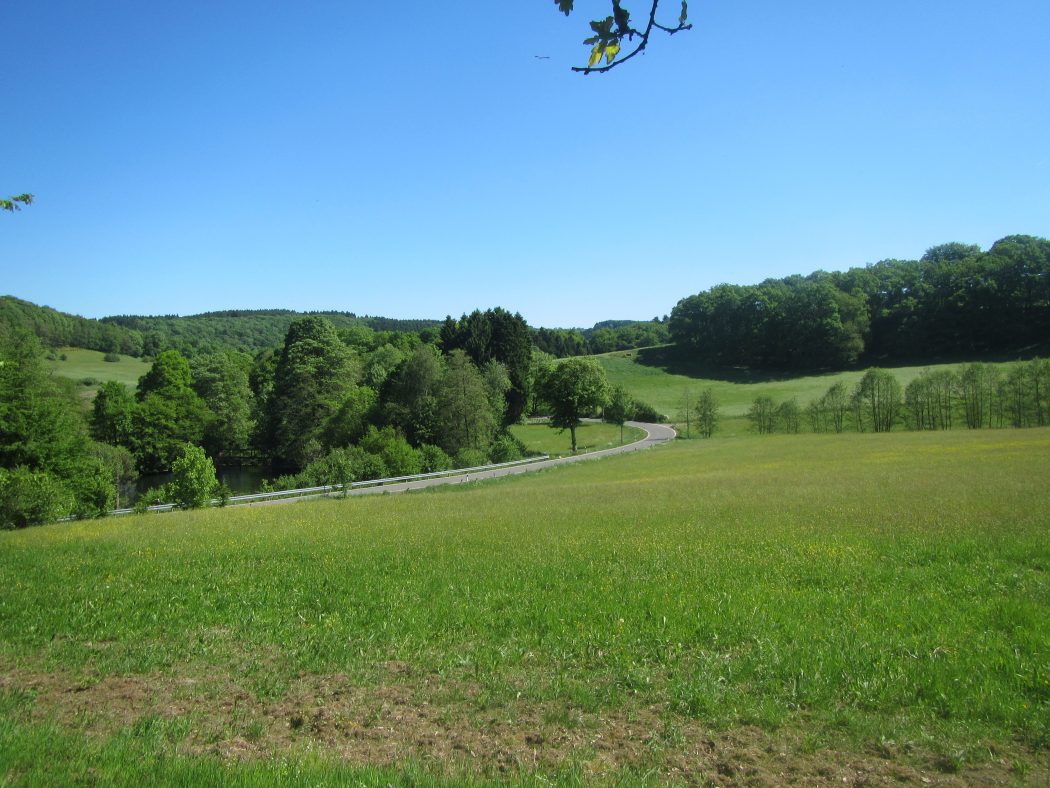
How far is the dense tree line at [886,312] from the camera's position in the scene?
3812 inches

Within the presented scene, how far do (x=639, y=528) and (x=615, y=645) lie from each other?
30.2 feet

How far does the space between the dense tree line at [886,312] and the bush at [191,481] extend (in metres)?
108

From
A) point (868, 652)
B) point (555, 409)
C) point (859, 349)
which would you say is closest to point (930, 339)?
point (859, 349)

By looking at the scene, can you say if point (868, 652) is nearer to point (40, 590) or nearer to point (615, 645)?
point (615, 645)

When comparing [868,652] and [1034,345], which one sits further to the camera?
[1034,345]

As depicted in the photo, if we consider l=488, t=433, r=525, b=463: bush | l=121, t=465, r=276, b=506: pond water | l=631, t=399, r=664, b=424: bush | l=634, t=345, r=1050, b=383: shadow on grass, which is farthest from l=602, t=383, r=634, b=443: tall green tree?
l=634, t=345, r=1050, b=383: shadow on grass

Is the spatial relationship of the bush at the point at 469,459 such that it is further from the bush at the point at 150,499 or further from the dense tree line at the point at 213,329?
the dense tree line at the point at 213,329

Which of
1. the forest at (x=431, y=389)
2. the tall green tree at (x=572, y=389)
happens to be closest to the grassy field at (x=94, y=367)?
the forest at (x=431, y=389)

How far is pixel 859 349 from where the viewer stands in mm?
108000

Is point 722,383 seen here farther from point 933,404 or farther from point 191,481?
point 191,481

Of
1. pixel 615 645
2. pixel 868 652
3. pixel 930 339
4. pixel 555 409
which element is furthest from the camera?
pixel 930 339

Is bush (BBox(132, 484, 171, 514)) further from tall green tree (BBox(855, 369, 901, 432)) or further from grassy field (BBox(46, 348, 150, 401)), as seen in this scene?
tall green tree (BBox(855, 369, 901, 432))

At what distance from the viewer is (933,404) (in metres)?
72.1

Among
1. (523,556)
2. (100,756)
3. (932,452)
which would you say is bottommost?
(932,452)
